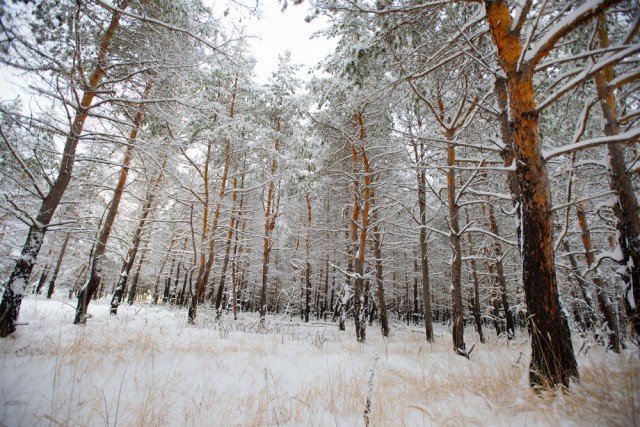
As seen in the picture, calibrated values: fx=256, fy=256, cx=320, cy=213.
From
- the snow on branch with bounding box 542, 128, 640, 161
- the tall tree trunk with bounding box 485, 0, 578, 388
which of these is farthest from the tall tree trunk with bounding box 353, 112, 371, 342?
the snow on branch with bounding box 542, 128, 640, 161

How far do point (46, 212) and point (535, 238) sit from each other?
8146mm

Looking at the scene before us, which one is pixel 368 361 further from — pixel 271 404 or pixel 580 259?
pixel 580 259

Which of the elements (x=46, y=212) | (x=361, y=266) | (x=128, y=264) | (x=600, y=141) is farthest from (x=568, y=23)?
(x=128, y=264)

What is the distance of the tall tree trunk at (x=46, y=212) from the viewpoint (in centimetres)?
476

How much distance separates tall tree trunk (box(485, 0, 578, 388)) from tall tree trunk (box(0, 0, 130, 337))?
6.73 m

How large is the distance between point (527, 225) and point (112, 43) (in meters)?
8.77

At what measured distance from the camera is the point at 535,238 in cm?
292

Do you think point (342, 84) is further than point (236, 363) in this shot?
Yes

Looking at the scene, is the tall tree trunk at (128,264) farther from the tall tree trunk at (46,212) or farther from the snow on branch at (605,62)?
the snow on branch at (605,62)

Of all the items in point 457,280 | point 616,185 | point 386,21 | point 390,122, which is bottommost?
point 457,280

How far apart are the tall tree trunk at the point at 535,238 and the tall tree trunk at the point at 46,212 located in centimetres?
673

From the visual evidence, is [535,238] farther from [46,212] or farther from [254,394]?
[46,212]

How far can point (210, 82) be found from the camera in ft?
35.0

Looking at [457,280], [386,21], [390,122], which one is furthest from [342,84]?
[457,280]
